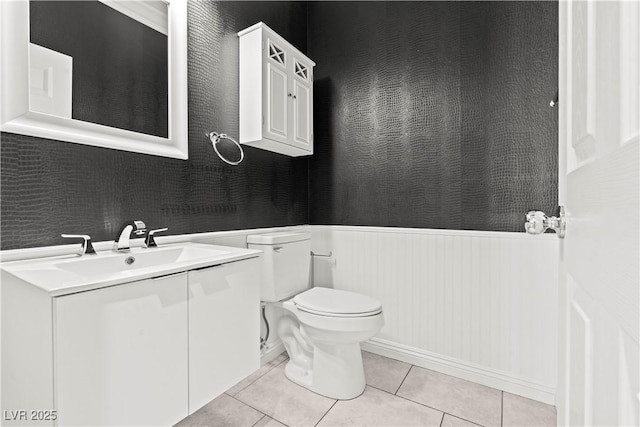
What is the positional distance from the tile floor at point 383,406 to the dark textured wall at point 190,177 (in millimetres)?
871

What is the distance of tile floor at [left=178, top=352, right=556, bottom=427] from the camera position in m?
1.36

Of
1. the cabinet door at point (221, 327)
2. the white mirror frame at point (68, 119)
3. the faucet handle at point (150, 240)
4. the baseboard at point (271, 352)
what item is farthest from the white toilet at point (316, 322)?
the white mirror frame at point (68, 119)

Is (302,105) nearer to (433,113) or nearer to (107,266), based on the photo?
(433,113)

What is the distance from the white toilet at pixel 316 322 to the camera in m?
1.45

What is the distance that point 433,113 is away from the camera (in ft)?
5.93

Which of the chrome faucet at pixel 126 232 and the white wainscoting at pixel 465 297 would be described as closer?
the chrome faucet at pixel 126 232

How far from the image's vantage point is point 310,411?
143 cm

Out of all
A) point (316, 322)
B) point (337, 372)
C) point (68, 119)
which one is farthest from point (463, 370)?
point (68, 119)

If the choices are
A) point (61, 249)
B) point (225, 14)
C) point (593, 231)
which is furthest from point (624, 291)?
point (225, 14)

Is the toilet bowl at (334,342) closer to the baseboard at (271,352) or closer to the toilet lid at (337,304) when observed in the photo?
the toilet lid at (337,304)

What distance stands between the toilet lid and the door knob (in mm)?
930

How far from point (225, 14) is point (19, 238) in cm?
142

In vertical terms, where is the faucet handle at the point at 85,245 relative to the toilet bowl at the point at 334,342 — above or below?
above

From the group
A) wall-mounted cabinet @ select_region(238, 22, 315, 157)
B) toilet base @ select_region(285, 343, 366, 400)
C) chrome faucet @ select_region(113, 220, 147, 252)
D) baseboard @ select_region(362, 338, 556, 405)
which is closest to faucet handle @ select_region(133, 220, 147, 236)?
chrome faucet @ select_region(113, 220, 147, 252)
